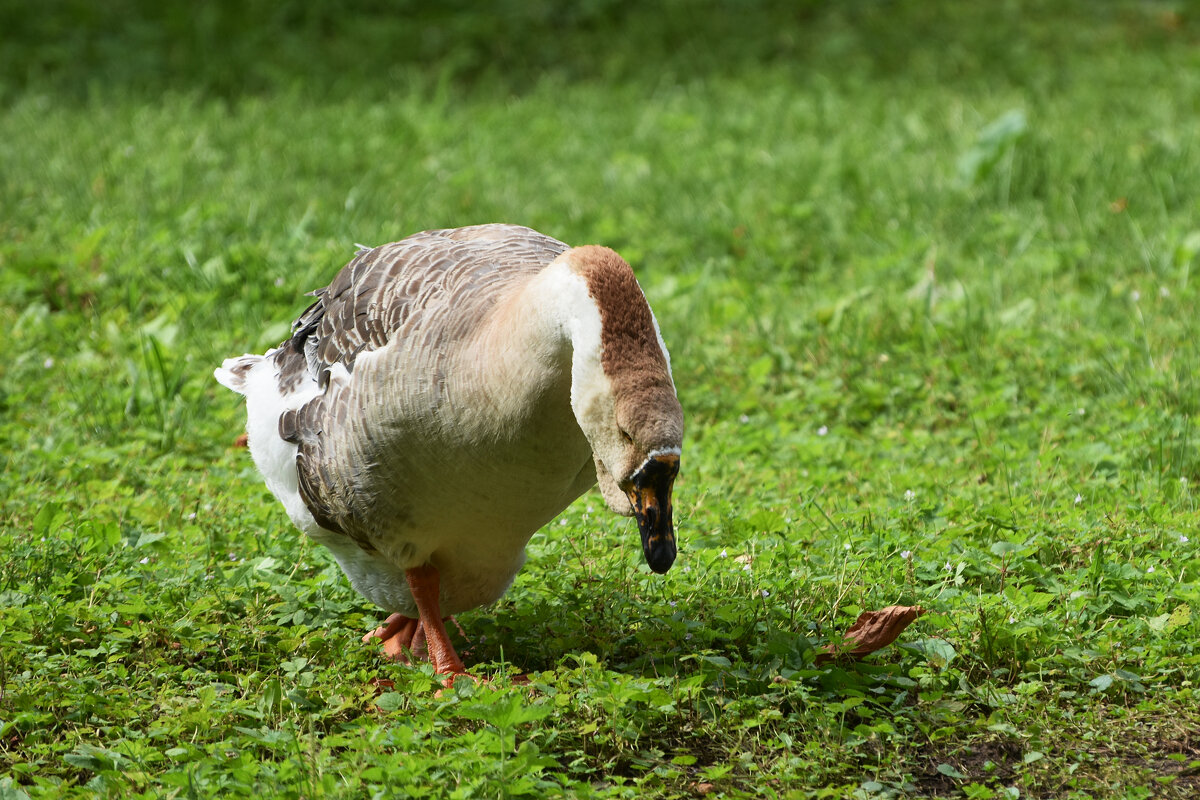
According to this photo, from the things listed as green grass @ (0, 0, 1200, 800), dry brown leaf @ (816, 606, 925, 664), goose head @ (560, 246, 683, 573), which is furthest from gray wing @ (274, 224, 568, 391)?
dry brown leaf @ (816, 606, 925, 664)

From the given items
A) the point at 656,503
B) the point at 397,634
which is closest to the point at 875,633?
the point at 656,503

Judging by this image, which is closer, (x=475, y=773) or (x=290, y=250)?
(x=475, y=773)

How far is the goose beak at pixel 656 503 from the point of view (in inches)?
109

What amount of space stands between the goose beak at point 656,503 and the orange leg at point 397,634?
1.29m

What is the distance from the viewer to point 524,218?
24.7 feet

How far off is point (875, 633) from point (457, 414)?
1.36 metres

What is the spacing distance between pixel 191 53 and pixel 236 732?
8426 millimetres

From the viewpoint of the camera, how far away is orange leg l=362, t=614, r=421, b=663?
389 cm

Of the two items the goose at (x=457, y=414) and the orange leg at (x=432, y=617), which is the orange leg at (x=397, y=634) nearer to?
the goose at (x=457, y=414)

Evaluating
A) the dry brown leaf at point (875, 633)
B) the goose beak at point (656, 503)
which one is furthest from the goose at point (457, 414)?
the dry brown leaf at point (875, 633)

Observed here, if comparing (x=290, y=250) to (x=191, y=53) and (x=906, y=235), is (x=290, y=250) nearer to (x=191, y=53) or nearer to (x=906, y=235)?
(x=906, y=235)

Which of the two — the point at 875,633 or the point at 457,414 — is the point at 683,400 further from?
the point at 457,414

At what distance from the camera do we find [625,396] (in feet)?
8.96

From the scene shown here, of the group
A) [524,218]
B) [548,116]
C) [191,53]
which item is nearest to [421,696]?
[524,218]
